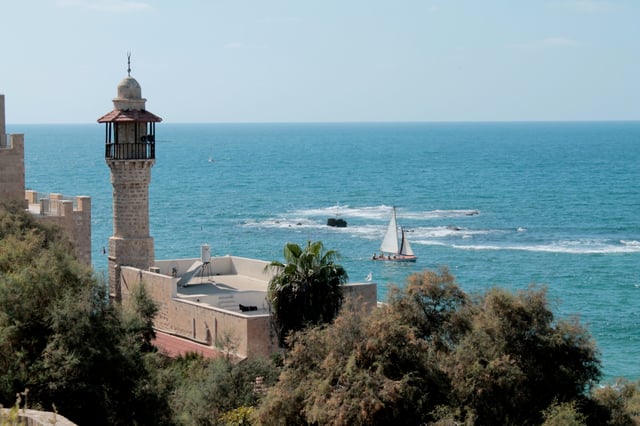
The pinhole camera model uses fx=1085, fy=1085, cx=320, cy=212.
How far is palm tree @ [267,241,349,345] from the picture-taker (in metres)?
27.0

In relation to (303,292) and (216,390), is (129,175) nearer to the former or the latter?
(303,292)

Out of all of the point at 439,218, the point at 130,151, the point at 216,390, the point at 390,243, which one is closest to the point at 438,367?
the point at 216,390

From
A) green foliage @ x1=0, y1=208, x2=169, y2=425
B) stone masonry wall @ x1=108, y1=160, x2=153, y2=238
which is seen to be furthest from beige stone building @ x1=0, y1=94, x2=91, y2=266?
green foliage @ x1=0, y1=208, x2=169, y2=425

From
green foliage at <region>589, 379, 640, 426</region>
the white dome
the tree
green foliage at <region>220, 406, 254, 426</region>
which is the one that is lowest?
green foliage at <region>220, 406, 254, 426</region>

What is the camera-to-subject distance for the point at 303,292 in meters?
27.2

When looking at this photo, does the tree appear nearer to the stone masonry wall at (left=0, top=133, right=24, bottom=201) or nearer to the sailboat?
the stone masonry wall at (left=0, top=133, right=24, bottom=201)

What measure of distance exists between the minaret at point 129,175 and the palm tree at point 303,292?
23.4 feet

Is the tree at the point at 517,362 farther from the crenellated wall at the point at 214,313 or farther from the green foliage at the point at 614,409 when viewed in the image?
the crenellated wall at the point at 214,313

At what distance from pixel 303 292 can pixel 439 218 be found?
66.7 meters

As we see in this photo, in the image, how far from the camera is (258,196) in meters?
114

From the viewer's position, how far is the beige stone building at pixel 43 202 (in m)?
30.5

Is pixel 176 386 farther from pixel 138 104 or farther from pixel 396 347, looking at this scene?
pixel 138 104

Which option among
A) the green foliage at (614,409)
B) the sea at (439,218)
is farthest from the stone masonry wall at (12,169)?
the green foliage at (614,409)

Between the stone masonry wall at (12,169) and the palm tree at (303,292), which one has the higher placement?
the stone masonry wall at (12,169)
